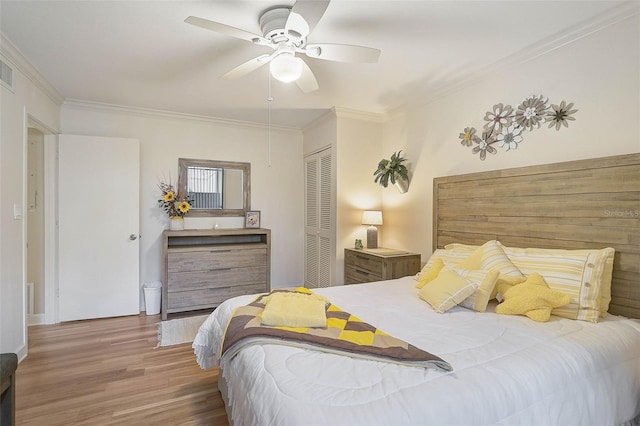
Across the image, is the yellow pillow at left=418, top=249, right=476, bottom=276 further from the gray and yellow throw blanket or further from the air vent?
the air vent

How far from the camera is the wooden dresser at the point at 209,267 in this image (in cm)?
353

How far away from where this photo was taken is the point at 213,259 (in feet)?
12.3

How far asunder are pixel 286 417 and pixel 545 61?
289 centimetres

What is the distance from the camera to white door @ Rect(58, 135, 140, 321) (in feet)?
11.2

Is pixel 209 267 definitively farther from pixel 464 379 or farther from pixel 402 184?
pixel 464 379

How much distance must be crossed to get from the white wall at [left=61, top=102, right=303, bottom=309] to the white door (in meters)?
0.28

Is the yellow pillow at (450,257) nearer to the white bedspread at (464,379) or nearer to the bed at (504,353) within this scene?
the bed at (504,353)

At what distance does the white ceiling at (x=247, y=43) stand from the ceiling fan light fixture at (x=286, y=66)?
292 mm

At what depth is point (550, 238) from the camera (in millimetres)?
2238

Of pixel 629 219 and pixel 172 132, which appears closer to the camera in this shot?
pixel 629 219

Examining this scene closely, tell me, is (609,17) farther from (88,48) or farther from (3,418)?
(3,418)

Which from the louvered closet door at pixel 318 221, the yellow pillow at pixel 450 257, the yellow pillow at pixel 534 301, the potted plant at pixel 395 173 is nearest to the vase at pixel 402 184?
the potted plant at pixel 395 173

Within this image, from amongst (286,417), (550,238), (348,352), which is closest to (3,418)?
(286,417)

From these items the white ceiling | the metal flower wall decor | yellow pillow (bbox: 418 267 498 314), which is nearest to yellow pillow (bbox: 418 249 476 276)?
yellow pillow (bbox: 418 267 498 314)
